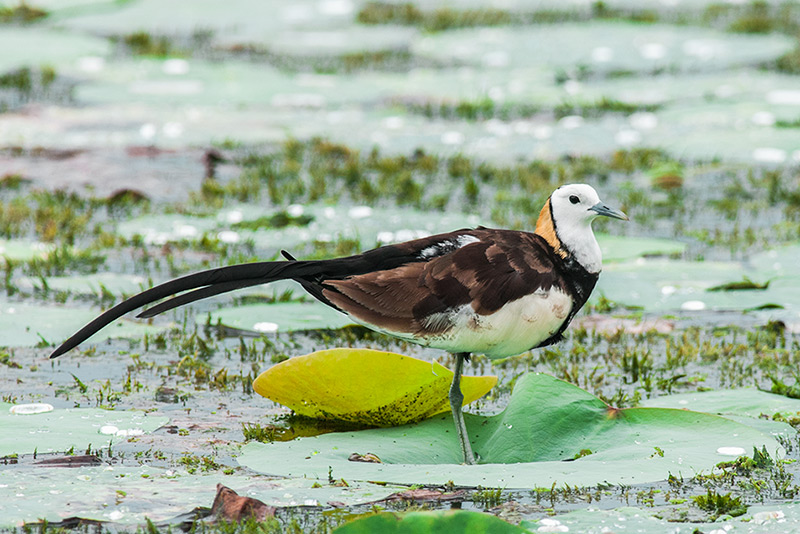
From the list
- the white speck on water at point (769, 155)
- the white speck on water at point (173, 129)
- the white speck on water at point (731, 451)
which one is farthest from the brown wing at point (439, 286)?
the white speck on water at point (173, 129)

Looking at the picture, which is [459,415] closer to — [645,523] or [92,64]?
[645,523]

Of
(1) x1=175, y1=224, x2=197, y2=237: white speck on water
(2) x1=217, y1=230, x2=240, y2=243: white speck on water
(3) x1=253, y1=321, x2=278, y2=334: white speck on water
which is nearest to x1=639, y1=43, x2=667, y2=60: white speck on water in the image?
(2) x1=217, y1=230, x2=240, y2=243: white speck on water

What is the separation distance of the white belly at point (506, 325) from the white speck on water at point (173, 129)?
558cm

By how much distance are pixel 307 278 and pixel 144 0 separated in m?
10.5

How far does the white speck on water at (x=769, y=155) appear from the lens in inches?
314

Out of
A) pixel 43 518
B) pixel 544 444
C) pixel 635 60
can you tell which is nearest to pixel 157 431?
pixel 43 518

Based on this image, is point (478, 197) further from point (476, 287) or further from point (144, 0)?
point (144, 0)

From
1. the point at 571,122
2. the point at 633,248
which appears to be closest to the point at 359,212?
the point at 633,248

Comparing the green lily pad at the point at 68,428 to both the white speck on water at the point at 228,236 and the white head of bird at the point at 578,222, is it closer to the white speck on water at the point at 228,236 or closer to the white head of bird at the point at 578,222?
the white head of bird at the point at 578,222

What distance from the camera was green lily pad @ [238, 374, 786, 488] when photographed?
351cm

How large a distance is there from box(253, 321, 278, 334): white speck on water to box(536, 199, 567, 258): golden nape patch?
4.68 feet

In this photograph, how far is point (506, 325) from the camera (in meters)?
3.83

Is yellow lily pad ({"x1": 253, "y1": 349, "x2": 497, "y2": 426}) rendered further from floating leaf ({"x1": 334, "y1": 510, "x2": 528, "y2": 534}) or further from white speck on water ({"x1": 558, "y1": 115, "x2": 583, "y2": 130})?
white speck on water ({"x1": 558, "y1": 115, "x2": 583, "y2": 130})

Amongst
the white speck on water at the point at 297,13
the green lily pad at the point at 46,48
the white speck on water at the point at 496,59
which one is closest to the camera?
the green lily pad at the point at 46,48
